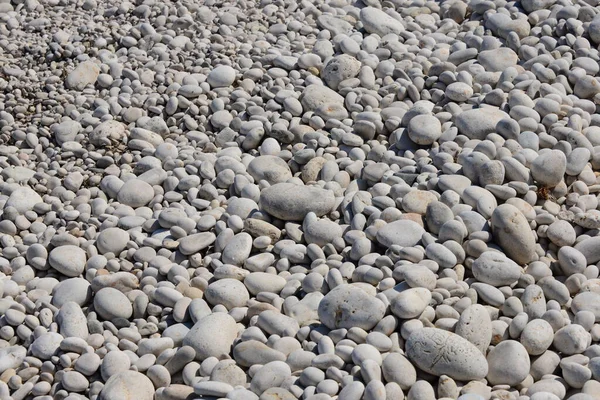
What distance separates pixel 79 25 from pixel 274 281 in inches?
97.8

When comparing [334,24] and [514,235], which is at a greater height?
[514,235]

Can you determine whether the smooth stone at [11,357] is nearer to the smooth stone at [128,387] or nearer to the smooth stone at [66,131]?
the smooth stone at [128,387]

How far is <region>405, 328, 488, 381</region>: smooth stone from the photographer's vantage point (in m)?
2.20

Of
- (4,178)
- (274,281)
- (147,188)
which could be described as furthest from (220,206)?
(4,178)

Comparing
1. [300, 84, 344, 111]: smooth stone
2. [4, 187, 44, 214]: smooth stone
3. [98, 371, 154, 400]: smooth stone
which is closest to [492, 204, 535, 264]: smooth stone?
[300, 84, 344, 111]: smooth stone

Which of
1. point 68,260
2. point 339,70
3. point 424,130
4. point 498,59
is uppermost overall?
point 498,59

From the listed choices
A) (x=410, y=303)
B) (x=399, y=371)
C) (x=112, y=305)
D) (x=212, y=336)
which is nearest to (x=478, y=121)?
(x=410, y=303)

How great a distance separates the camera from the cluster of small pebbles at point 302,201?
233 centimetres

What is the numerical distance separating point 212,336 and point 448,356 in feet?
2.42

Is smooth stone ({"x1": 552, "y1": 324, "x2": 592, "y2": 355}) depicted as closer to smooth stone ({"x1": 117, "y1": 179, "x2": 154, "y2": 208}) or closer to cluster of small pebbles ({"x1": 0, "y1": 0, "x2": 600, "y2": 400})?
cluster of small pebbles ({"x1": 0, "y1": 0, "x2": 600, "y2": 400})

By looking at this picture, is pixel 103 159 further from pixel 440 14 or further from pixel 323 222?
pixel 440 14

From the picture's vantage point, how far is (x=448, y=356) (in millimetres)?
2205

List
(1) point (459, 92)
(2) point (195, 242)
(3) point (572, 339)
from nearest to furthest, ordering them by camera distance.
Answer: (3) point (572, 339) → (2) point (195, 242) → (1) point (459, 92)

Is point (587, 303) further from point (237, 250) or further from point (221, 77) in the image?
point (221, 77)
